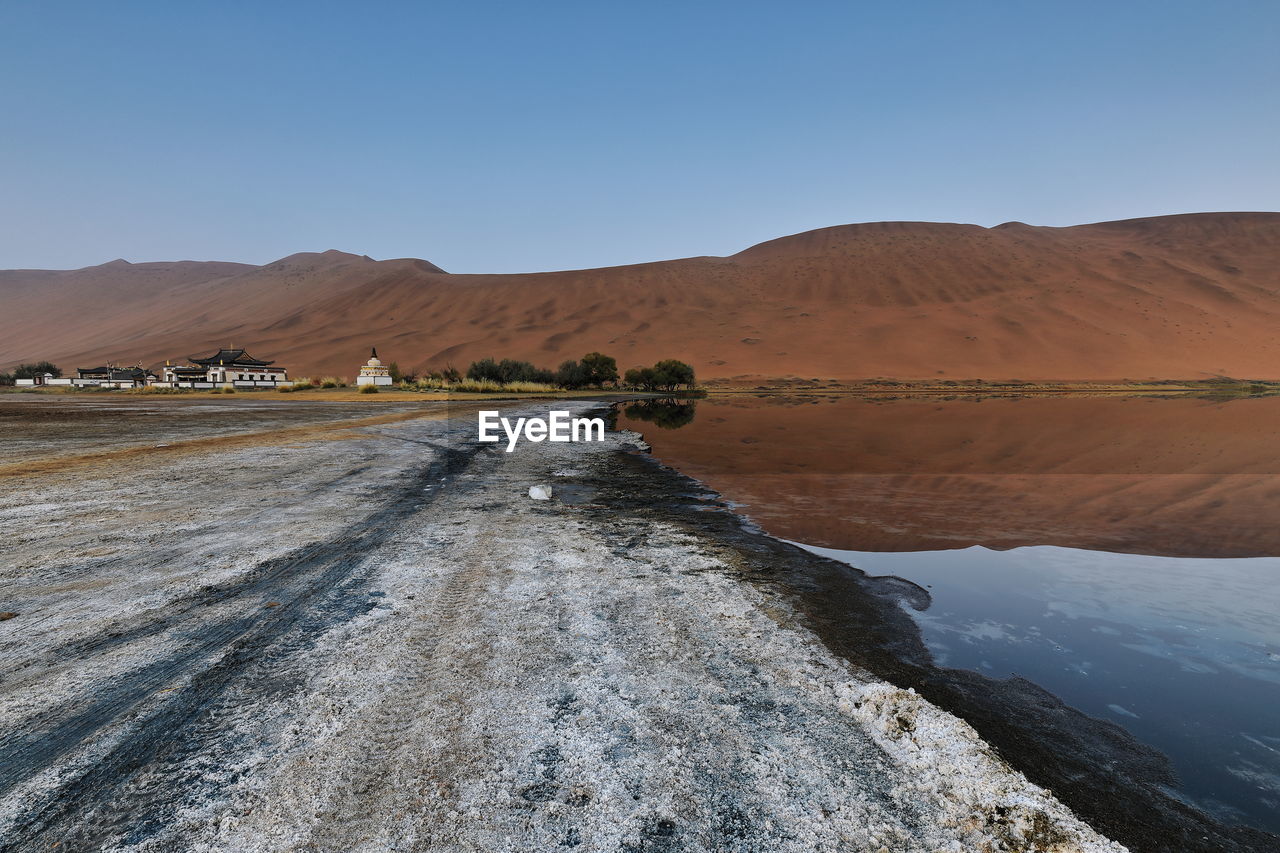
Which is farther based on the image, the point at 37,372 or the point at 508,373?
the point at 37,372

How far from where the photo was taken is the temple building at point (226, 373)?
222ft

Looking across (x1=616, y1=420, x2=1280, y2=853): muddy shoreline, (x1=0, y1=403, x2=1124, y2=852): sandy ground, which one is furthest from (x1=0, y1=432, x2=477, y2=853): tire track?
(x1=616, y1=420, x2=1280, y2=853): muddy shoreline

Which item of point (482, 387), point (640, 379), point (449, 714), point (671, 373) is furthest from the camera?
point (640, 379)

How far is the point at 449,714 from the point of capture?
10.2ft

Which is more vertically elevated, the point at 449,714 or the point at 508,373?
the point at 508,373

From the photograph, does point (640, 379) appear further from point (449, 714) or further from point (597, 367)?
point (449, 714)

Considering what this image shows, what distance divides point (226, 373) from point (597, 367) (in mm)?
46638

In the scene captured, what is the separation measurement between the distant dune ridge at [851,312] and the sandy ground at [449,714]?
216ft

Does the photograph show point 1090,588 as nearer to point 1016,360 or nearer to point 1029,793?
point 1029,793

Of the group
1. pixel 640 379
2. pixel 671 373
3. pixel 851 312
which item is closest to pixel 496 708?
pixel 671 373

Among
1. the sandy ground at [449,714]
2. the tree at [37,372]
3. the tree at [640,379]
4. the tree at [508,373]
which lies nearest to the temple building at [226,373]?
the tree at [508,373]

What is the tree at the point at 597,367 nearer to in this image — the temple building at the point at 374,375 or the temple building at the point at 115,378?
the temple building at the point at 374,375

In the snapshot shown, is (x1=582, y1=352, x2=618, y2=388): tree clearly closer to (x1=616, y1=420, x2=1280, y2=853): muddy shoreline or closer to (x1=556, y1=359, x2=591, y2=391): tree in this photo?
(x1=556, y1=359, x2=591, y2=391): tree

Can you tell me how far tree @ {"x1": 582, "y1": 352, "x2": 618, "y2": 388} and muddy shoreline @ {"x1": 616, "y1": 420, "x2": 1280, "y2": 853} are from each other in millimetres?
50096
